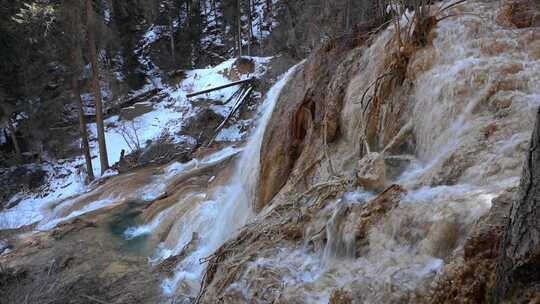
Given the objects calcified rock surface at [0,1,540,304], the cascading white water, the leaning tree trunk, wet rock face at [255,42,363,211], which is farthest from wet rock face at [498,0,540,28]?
the cascading white water

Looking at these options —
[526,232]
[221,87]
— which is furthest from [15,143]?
[526,232]

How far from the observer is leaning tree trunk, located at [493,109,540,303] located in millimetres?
1338

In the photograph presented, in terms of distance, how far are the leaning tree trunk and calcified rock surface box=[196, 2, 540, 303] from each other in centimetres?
69

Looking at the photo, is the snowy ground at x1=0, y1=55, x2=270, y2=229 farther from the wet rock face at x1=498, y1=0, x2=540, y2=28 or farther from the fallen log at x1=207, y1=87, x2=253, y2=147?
the wet rock face at x1=498, y1=0, x2=540, y2=28

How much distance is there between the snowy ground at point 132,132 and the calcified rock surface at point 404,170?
8.38m

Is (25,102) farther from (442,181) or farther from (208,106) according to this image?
(442,181)

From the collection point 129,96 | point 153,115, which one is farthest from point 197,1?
point 153,115

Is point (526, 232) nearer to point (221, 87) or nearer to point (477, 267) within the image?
point (477, 267)

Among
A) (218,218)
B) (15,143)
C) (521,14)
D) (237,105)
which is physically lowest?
(218,218)

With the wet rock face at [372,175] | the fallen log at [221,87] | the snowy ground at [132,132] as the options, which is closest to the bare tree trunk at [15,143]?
the snowy ground at [132,132]

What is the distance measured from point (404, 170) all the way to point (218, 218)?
467cm

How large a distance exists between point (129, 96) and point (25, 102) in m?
8.08

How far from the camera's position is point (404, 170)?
390cm

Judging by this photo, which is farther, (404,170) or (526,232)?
(404,170)
